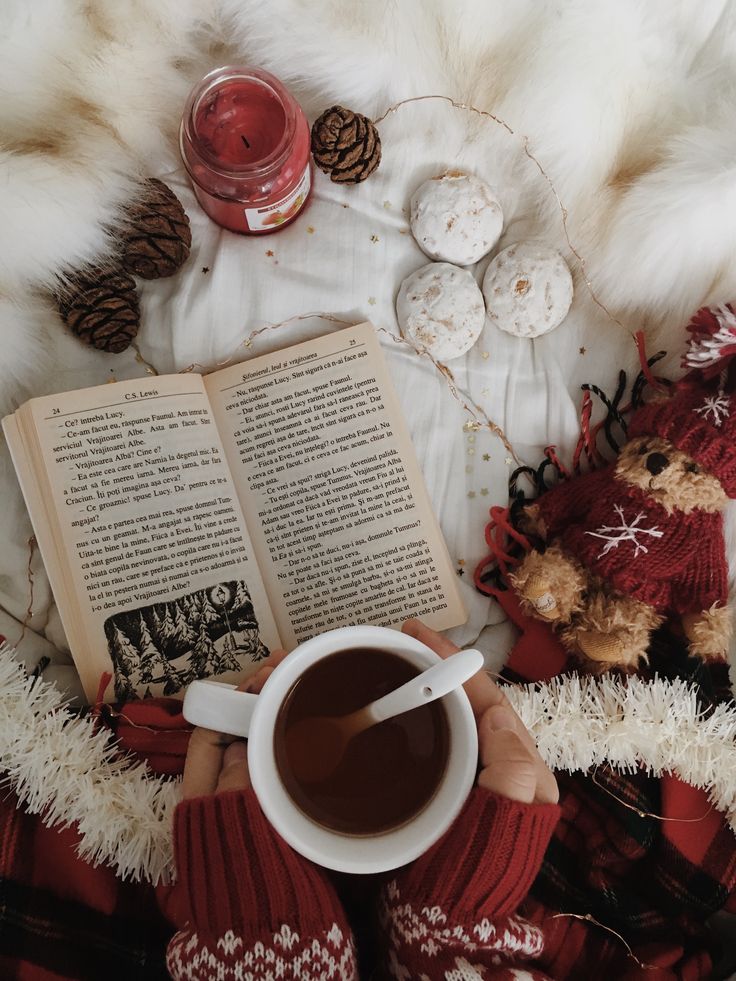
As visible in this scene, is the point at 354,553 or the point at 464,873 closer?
the point at 464,873

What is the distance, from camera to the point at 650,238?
0.81 m

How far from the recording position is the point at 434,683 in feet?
1.83

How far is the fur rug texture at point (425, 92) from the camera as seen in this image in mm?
772

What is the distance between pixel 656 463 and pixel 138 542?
56 centimetres

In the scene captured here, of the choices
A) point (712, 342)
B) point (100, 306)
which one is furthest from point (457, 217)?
point (100, 306)

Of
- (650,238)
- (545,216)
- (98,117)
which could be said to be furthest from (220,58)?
(650,238)

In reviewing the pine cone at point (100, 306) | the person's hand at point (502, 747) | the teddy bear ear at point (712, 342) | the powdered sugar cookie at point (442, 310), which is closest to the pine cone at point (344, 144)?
the powdered sugar cookie at point (442, 310)

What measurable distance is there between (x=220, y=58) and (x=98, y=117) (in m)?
0.18

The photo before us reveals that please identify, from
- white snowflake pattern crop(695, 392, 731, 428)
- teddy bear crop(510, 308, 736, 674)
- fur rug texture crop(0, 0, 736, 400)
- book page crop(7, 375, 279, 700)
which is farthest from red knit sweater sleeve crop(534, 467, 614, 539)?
book page crop(7, 375, 279, 700)

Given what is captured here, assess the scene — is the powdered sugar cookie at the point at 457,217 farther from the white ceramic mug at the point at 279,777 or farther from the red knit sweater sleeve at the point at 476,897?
the red knit sweater sleeve at the point at 476,897

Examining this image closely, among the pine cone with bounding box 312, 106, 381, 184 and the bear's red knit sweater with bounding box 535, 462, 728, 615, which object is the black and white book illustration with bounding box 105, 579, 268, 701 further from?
the pine cone with bounding box 312, 106, 381, 184

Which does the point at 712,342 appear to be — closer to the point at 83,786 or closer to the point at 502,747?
the point at 502,747

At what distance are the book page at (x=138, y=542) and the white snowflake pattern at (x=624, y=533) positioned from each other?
38 cm

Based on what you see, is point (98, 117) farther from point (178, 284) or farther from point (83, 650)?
point (83, 650)
